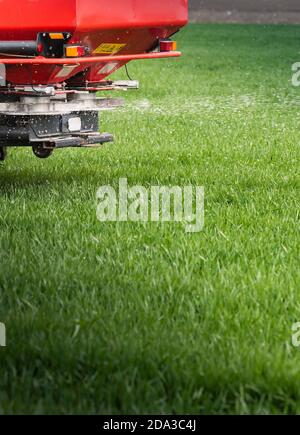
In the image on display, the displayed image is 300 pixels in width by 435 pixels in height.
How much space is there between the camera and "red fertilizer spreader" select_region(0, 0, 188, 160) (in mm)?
8242

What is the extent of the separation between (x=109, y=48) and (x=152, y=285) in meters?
3.42

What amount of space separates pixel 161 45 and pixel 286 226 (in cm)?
258

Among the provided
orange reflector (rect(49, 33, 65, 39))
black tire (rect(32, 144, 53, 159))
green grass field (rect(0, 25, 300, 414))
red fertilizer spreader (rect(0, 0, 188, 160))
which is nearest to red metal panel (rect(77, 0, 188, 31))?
red fertilizer spreader (rect(0, 0, 188, 160))

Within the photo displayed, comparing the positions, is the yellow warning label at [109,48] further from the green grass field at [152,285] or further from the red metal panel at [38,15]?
the green grass field at [152,285]

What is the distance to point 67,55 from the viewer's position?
834cm

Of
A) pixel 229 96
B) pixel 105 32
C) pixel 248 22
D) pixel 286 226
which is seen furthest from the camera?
pixel 248 22

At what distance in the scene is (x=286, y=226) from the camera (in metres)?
7.76

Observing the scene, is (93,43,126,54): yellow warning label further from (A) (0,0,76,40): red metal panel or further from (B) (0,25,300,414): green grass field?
(B) (0,25,300,414): green grass field

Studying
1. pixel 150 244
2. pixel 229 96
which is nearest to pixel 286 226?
pixel 150 244

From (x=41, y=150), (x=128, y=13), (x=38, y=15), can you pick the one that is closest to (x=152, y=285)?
(x=38, y=15)

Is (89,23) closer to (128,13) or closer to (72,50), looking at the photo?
(72,50)

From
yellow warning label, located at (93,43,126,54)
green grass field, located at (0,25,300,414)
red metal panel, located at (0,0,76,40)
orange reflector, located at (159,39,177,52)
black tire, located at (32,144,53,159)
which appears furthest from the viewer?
orange reflector, located at (159,39,177,52)

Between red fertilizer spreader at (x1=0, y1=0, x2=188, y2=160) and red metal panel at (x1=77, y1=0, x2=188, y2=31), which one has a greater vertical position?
red metal panel at (x1=77, y1=0, x2=188, y2=31)
